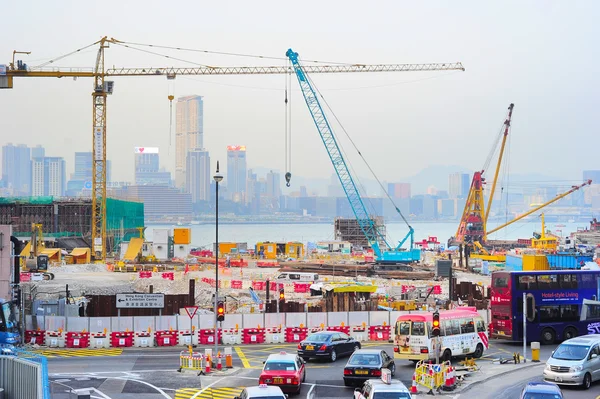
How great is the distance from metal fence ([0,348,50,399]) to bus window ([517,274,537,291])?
21.9 meters

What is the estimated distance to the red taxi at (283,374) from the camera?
2466cm

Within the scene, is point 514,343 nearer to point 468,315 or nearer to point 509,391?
point 468,315

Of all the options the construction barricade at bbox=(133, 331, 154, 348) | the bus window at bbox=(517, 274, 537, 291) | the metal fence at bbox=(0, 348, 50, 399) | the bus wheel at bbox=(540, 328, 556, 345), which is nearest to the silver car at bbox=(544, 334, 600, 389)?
the bus window at bbox=(517, 274, 537, 291)

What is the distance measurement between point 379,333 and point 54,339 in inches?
567

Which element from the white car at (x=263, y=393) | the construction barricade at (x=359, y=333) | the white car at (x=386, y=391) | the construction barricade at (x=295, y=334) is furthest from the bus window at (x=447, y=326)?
the white car at (x=263, y=393)

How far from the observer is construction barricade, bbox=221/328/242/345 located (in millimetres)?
37531

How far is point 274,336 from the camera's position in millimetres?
38000

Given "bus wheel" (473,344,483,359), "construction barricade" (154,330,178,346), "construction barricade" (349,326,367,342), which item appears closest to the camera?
"bus wheel" (473,344,483,359)

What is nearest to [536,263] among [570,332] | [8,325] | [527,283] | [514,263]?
[514,263]

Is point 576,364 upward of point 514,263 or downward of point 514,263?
downward

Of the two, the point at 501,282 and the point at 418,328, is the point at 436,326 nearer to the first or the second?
the point at 418,328

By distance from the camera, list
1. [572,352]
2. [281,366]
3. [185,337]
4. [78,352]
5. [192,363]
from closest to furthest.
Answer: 1. [281,366]
2. [572,352]
3. [192,363]
4. [78,352]
5. [185,337]

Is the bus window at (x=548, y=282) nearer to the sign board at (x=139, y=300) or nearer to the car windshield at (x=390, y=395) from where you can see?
the sign board at (x=139, y=300)

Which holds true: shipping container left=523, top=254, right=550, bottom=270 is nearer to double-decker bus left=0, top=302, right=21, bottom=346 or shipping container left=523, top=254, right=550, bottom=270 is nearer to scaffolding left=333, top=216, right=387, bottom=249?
double-decker bus left=0, top=302, right=21, bottom=346
